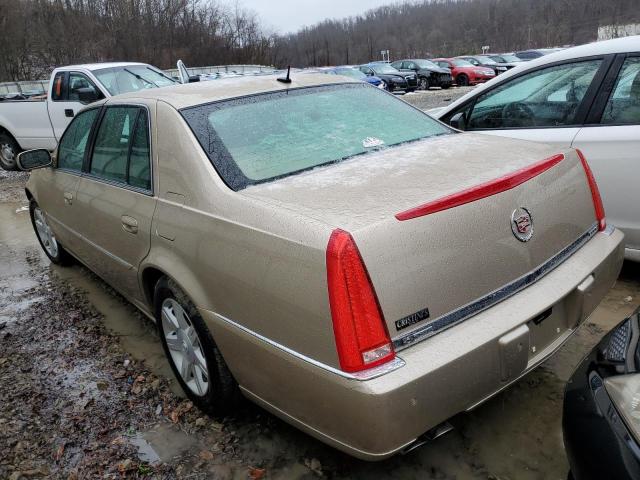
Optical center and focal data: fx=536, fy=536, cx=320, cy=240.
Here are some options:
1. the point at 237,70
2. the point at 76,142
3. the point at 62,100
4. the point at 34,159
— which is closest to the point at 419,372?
the point at 76,142

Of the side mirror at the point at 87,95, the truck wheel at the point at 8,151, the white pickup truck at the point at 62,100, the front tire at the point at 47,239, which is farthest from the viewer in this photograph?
the truck wheel at the point at 8,151

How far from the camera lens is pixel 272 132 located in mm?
2680

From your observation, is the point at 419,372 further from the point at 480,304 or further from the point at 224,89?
the point at 224,89

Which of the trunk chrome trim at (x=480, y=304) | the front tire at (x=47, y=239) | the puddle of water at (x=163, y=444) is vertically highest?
the trunk chrome trim at (x=480, y=304)

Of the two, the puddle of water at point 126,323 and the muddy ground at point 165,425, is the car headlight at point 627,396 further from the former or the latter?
the puddle of water at point 126,323

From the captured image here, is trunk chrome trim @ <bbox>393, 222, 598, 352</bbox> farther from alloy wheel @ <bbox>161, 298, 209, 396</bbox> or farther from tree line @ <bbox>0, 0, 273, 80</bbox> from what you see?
tree line @ <bbox>0, 0, 273, 80</bbox>

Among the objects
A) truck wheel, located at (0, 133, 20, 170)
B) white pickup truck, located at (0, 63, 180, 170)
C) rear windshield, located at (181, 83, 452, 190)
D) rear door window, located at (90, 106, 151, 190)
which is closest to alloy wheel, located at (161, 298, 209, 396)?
rear door window, located at (90, 106, 151, 190)

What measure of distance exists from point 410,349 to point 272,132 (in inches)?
54.1

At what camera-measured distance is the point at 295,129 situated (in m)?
2.74

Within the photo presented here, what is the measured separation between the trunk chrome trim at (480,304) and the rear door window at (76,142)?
9.36 feet

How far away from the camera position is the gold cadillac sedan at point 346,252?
69.4 inches

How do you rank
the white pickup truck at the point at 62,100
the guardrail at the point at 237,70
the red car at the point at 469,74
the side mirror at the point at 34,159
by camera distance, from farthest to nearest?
the guardrail at the point at 237,70 < the red car at the point at 469,74 < the white pickup truck at the point at 62,100 < the side mirror at the point at 34,159

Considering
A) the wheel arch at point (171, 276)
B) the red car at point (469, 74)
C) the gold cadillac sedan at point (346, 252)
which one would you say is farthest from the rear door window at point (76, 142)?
the red car at point (469, 74)

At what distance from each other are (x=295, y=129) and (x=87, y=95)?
751cm
